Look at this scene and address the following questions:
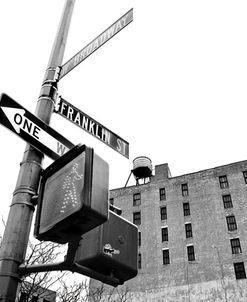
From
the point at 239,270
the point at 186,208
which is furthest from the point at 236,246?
the point at 186,208

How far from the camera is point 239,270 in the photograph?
42.5 m

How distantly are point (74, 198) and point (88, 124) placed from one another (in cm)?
199

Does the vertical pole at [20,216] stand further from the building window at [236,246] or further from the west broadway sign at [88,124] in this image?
the building window at [236,246]

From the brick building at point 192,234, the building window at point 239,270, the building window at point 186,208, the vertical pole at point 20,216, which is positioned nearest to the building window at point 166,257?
the brick building at point 192,234

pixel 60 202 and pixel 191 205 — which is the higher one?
pixel 191 205

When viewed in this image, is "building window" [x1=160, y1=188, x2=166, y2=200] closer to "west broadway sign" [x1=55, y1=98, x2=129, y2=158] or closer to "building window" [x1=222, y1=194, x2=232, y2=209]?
"building window" [x1=222, y1=194, x2=232, y2=209]

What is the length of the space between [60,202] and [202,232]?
4725 cm

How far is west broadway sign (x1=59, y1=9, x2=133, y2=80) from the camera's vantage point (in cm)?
439

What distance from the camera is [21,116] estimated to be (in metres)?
3.35

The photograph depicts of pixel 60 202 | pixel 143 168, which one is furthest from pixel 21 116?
pixel 143 168

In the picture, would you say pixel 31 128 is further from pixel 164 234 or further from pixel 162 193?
pixel 162 193

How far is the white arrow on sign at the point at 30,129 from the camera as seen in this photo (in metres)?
3.26

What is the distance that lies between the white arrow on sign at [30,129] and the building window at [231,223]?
45864mm

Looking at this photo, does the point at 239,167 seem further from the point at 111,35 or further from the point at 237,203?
the point at 111,35
